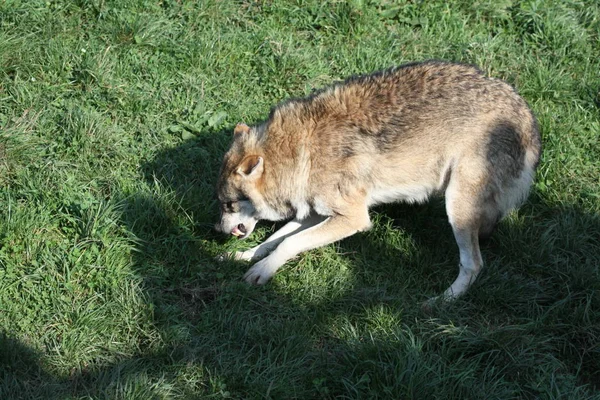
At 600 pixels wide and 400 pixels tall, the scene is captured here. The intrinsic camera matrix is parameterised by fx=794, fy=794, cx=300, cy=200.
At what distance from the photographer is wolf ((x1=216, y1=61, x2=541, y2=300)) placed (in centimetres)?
620

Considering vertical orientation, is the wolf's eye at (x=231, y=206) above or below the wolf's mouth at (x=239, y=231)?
above

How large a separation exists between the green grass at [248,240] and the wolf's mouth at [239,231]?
4.5 inches

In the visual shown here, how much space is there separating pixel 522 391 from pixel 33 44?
537cm

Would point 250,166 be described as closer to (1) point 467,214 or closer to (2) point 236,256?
(2) point 236,256

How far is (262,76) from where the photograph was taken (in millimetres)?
7855

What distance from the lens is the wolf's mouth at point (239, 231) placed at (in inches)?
257

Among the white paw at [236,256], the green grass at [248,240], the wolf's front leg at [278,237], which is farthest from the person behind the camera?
the wolf's front leg at [278,237]

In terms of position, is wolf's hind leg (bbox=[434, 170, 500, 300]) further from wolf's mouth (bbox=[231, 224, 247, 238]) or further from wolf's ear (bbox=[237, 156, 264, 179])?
wolf's mouth (bbox=[231, 224, 247, 238])

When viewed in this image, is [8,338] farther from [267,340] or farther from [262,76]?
[262,76]

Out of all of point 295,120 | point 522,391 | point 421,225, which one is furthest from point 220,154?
point 522,391

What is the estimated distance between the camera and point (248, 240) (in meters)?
6.79

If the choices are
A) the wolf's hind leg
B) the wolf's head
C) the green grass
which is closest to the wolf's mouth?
the wolf's head

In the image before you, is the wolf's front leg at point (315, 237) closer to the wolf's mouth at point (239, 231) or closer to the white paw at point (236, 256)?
the white paw at point (236, 256)

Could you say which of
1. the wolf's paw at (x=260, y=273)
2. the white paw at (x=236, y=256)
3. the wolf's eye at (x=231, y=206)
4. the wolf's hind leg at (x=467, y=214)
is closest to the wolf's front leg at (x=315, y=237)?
the wolf's paw at (x=260, y=273)
